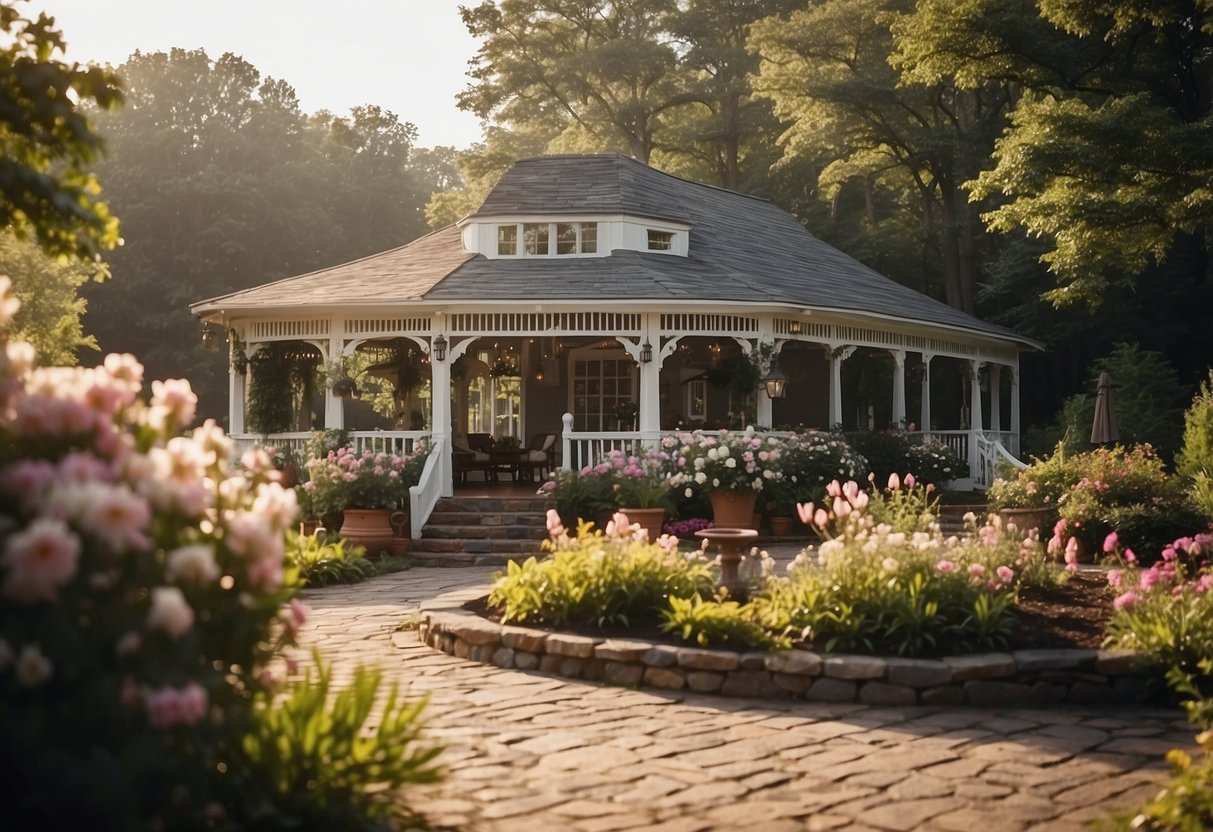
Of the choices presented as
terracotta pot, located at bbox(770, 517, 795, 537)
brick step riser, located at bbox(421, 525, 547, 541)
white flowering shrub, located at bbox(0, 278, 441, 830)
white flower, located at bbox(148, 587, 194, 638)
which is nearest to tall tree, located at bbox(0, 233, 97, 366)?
brick step riser, located at bbox(421, 525, 547, 541)

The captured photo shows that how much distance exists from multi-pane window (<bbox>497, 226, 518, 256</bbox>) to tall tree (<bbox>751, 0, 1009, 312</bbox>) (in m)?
12.7

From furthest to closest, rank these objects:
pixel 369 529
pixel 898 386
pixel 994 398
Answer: pixel 994 398
pixel 898 386
pixel 369 529

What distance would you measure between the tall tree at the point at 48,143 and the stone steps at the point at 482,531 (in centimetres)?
1027

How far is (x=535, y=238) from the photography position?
21422 mm

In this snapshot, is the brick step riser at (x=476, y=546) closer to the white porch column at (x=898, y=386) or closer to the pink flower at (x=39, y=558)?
the white porch column at (x=898, y=386)

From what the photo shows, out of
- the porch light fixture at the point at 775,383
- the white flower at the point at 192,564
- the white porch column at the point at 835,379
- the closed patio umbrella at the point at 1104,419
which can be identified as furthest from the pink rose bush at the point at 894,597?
the white porch column at the point at 835,379

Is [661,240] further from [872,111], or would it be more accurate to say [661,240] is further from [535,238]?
[872,111]

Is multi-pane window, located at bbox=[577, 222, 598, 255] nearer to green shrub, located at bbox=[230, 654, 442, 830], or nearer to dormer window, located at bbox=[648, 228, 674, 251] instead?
dormer window, located at bbox=[648, 228, 674, 251]

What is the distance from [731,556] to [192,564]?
220 inches

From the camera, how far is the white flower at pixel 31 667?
3236 millimetres

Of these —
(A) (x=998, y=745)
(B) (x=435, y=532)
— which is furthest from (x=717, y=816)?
(B) (x=435, y=532)

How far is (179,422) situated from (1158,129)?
16341 millimetres

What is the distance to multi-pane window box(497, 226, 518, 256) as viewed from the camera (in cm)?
2134

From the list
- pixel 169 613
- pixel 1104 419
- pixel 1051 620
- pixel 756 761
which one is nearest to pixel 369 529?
pixel 1051 620
